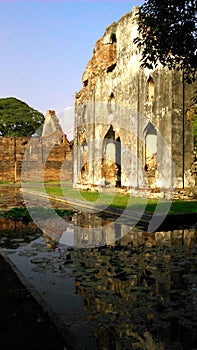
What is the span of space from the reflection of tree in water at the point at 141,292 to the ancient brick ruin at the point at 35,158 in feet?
90.9

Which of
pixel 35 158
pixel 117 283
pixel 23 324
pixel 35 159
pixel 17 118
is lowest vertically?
pixel 117 283

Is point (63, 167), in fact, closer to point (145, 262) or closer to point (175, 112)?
point (175, 112)

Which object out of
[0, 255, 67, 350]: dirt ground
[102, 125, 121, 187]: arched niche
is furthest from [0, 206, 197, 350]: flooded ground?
[102, 125, 121, 187]: arched niche

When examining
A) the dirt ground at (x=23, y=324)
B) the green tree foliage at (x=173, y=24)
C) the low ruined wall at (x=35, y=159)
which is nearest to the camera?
the dirt ground at (x=23, y=324)

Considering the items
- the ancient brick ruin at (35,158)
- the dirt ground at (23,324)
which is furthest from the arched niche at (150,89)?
the ancient brick ruin at (35,158)

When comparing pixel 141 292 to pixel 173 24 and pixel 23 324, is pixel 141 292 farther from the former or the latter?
pixel 173 24

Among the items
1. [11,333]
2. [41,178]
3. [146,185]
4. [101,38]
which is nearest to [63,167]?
[41,178]

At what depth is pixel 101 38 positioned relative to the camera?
20797 millimetres

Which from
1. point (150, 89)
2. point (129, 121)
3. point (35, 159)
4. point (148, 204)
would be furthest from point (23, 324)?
point (35, 159)

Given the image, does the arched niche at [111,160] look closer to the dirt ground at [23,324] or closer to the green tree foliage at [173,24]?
the green tree foliage at [173,24]

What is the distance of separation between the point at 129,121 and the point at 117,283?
13.1 metres

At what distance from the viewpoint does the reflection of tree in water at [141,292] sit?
3164 millimetres

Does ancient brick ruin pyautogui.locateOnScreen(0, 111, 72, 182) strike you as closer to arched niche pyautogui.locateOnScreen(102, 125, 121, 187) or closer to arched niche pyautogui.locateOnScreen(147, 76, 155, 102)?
arched niche pyautogui.locateOnScreen(102, 125, 121, 187)

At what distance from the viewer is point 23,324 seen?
3129mm
